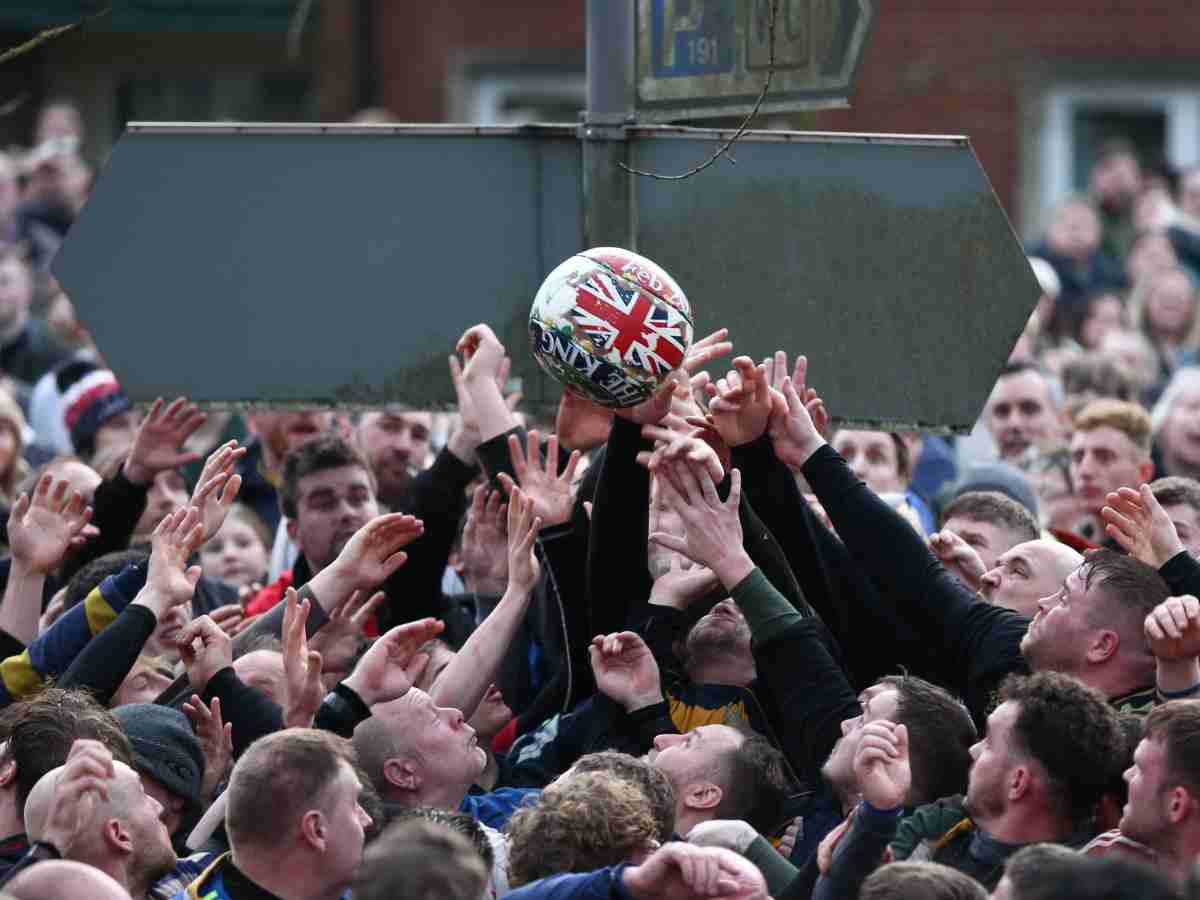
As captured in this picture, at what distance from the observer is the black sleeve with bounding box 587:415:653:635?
6168 mm

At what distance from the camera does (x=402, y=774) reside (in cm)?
568

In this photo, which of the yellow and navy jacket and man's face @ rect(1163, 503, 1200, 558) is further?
man's face @ rect(1163, 503, 1200, 558)

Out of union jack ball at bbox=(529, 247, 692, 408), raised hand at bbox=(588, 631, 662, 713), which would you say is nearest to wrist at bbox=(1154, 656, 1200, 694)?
raised hand at bbox=(588, 631, 662, 713)

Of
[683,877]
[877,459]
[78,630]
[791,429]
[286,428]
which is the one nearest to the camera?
[683,877]

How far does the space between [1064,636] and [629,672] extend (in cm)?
114

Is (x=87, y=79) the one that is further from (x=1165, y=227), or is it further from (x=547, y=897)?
(x=547, y=897)

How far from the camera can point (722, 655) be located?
20.3 ft

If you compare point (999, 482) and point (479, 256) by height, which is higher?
point (479, 256)

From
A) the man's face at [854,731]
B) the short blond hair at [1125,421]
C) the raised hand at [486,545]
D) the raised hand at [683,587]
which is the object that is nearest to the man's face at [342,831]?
the man's face at [854,731]

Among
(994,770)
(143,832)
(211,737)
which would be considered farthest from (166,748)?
(994,770)

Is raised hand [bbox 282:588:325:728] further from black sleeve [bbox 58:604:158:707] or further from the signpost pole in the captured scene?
the signpost pole

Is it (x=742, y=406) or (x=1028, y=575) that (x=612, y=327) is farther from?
(x=1028, y=575)

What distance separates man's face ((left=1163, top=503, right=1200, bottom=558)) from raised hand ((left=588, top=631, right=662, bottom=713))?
5.96 feet

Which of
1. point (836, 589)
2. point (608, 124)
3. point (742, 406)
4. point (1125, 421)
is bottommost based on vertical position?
point (1125, 421)
